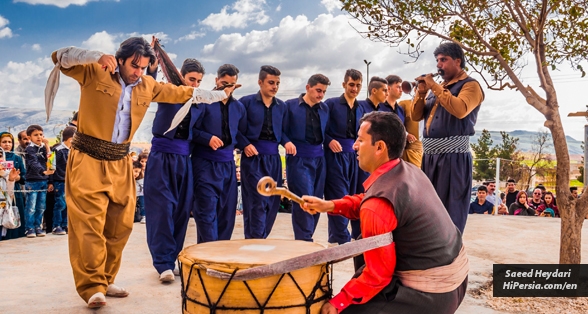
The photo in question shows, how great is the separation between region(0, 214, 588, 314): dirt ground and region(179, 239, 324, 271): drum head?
148 cm

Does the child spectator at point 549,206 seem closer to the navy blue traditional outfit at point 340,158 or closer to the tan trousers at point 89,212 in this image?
the navy blue traditional outfit at point 340,158

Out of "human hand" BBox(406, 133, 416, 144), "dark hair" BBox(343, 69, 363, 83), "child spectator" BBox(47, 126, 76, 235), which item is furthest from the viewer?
"child spectator" BBox(47, 126, 76, 235)

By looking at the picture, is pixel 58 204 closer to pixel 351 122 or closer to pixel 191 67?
pixel 191 67

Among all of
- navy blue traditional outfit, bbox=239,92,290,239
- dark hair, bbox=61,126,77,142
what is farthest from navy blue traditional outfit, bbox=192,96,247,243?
dark hair, bbox=61,126,77,142

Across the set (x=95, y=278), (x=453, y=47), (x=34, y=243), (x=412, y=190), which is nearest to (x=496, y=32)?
(x=453, y=47)

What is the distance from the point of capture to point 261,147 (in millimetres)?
5680

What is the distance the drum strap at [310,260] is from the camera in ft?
6.98

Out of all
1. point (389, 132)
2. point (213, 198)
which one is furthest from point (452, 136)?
point (213, 198)

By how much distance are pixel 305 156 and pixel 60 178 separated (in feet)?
12.5

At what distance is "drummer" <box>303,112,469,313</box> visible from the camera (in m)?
2.26

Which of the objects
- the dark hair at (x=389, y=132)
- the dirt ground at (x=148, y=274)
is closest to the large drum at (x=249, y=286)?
the dark hair at (x=389, y=132)

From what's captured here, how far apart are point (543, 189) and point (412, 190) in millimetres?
9762

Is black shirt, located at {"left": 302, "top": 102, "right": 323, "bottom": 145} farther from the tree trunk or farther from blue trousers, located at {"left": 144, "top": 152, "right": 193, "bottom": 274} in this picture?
the tree trunk

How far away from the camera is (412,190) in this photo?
7.52ft
